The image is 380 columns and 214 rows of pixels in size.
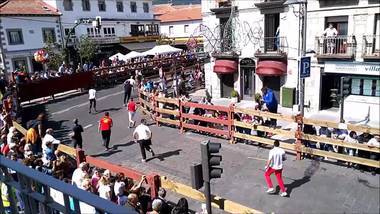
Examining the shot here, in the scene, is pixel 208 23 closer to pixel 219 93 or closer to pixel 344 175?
pixel 219 93

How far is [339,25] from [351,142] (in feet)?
35.4

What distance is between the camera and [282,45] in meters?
23.2

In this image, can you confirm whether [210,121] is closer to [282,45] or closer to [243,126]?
[243,126]

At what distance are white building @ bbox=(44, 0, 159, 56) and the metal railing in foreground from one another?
3942 centimetres

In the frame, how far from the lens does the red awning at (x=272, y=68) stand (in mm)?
23250

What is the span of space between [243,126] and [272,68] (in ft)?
35.4

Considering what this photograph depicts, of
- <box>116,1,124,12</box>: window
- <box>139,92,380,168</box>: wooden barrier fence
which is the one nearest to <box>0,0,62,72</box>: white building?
<box>116,1,124,12</box>: window

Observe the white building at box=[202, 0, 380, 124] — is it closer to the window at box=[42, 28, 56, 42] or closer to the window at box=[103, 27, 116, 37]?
the window at box=[42, 28, 56, 42]

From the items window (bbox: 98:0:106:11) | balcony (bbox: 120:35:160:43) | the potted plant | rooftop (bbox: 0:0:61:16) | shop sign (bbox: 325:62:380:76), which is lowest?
the potted plant

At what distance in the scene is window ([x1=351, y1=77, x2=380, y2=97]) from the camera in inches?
366

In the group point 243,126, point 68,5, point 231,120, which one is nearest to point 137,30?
point 68,5

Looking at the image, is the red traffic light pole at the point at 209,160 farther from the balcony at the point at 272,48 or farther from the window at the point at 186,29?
the window at the point at 186,29

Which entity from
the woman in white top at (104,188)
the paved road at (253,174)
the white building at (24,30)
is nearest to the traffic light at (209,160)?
A: the woman in white top at (104,188)

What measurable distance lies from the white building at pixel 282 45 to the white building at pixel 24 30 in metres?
19.4
